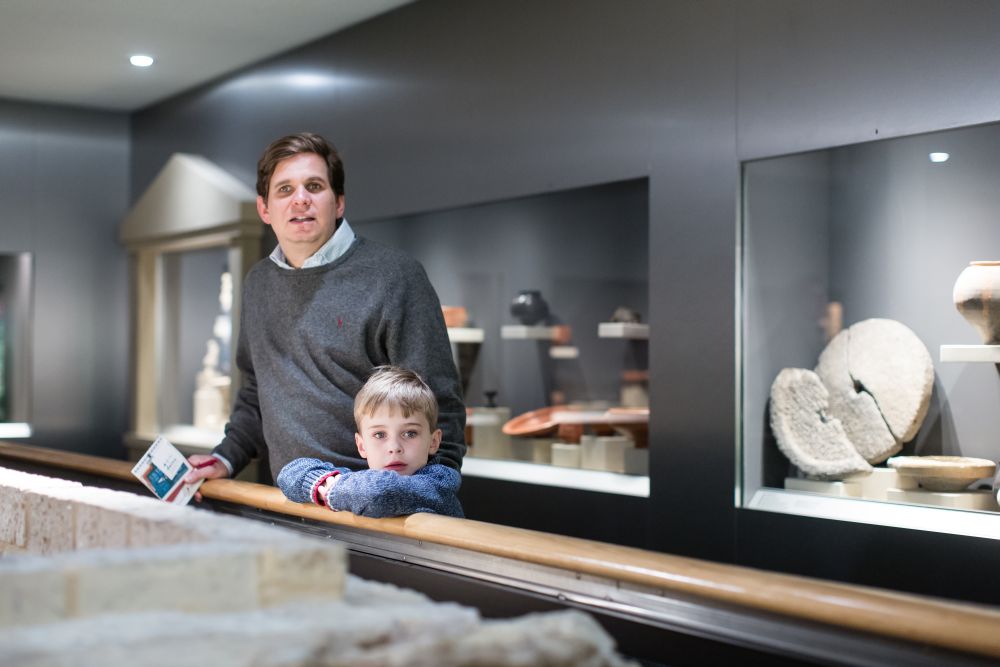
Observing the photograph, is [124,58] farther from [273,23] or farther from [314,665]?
[314,665]

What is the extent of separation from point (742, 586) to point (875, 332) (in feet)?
7.17

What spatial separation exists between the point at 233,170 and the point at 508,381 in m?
2.29

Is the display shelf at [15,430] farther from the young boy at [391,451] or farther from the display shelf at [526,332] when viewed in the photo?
the young boy at [391,451]

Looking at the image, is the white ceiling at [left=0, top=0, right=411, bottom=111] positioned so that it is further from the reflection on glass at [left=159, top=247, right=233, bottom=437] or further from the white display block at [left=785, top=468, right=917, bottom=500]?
the white display block at [left=785, top=468, right=917, bottom=500]

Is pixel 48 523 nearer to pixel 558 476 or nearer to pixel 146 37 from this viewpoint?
pixel 558 476

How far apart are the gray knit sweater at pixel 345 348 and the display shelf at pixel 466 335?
2.21 meters

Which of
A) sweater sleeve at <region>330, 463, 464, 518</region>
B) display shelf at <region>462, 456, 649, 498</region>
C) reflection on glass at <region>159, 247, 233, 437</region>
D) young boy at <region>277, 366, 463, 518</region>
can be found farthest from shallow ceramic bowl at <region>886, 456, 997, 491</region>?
reflection on glass at <region>159, 247, 233, 437</region>

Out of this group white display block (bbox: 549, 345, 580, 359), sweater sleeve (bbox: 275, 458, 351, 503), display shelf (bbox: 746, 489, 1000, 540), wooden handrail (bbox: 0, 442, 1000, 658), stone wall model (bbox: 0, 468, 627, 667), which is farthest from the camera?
white display block (bbox: 549, 345, 580, 359)

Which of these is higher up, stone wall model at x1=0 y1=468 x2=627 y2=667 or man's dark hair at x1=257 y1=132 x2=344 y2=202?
man's dark hair at x1=257 y1=132 x2=344 y2=202

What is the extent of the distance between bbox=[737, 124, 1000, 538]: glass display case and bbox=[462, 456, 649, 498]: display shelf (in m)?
0.48

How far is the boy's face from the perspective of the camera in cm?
218

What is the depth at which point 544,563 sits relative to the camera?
5.05ft

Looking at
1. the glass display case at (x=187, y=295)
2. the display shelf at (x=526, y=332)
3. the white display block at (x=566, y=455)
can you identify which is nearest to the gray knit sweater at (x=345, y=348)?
the white display block at (x=566, y=455)

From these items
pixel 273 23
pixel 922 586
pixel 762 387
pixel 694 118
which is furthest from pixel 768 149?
pixel 273 23
